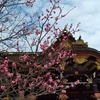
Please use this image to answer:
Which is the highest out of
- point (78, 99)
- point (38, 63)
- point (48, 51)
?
point (48, 51)

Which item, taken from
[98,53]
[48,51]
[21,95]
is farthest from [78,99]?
[21,95]

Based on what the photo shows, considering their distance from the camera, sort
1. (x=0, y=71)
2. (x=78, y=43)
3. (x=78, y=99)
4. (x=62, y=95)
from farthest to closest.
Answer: (x=78, y=99) < (x=78, y=43) < (x=62, y=95) < (x=0, y=71)

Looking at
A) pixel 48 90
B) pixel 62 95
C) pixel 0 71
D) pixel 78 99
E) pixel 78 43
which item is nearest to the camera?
pixel 0 71

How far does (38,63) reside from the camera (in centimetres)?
756

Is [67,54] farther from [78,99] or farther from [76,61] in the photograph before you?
[78,99]

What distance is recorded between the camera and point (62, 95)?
9.05 metres

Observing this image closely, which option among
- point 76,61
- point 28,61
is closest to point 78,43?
point 76,61

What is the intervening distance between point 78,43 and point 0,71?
13.7ft

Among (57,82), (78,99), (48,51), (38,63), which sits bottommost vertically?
(78,99)

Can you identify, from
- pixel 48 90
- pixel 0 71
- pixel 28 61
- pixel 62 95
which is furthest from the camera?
pixel 62 95

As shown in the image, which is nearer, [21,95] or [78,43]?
[21,95]

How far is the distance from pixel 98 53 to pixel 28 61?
337 centimetres

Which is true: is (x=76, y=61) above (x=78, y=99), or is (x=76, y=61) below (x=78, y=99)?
above

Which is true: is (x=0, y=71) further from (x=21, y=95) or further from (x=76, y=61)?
(x=76, y=61)
